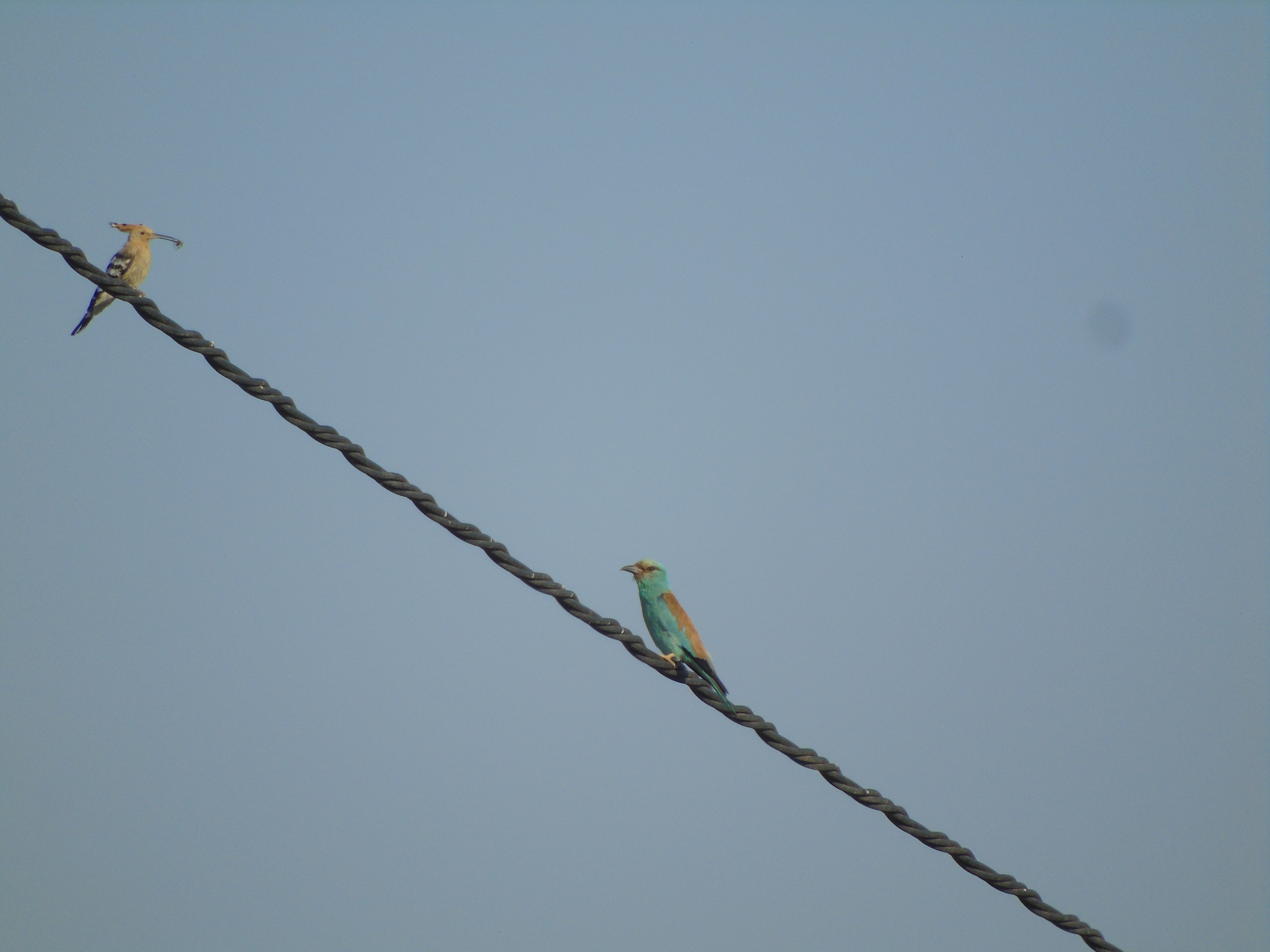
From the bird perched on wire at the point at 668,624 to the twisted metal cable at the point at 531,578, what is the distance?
1979 millimetres

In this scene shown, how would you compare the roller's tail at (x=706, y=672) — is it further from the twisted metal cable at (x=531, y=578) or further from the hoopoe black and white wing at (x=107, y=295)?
the hoopoe black and white wing at (x=107, y=295)

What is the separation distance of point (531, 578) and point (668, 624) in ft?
11.0

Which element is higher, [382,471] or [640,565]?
[640,565]

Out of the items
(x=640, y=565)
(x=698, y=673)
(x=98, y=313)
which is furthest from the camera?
(x=98, y=313)

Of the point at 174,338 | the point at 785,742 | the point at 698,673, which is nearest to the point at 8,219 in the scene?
the point at 174,338

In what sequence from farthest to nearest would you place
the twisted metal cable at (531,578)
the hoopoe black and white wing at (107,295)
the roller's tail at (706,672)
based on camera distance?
the hoopoe black and white wing at (107,295) → the roller's tail at (706,672) → the twisted metal cable at (531,578)

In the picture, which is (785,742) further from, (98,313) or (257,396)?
(98,313)

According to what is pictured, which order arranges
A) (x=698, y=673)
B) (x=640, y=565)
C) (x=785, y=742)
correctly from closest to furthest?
1. (x=785, y=742)
2. (x=698, y=673)
3. (x=640, y=565)

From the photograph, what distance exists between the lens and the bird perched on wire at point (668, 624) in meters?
7.02

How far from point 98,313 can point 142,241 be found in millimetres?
974

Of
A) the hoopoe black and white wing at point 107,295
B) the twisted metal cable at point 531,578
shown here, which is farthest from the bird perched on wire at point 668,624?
the hoopoe black and white wing at point 107,295

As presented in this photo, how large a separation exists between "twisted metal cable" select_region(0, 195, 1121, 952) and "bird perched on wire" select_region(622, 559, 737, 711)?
198 centimetres

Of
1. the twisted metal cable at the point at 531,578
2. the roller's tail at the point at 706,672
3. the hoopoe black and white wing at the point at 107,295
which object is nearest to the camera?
the twisted metal cable at the point at 531,578

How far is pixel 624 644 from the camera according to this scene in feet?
14.7
